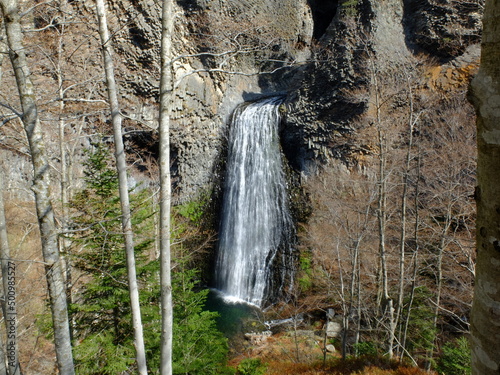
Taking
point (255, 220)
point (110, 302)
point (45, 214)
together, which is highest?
point (45, 214)

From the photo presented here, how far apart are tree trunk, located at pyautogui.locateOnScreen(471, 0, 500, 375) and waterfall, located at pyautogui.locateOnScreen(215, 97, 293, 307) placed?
15.2 meters

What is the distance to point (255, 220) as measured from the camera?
54.4ft

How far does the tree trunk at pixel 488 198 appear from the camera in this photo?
77 cm

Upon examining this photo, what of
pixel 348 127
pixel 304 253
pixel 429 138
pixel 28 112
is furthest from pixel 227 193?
pixel 28 112

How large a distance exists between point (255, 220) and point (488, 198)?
52.1ft

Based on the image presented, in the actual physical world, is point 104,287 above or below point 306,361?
above

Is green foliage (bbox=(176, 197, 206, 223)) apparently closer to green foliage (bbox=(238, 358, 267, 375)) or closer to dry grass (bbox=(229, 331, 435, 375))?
dry grass (bbox=(229, 331, 435, 375))

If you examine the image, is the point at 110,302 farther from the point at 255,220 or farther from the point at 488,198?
the point at 255,220

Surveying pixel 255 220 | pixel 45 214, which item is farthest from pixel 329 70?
pixel 45 214

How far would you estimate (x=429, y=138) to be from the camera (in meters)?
12.0

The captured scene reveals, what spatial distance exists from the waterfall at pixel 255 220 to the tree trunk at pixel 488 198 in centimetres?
1519

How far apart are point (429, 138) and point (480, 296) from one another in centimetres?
1307

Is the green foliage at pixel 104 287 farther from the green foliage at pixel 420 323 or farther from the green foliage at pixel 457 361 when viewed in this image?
the green foliage at pixel 420 323

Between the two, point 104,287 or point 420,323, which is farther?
point 420,323
